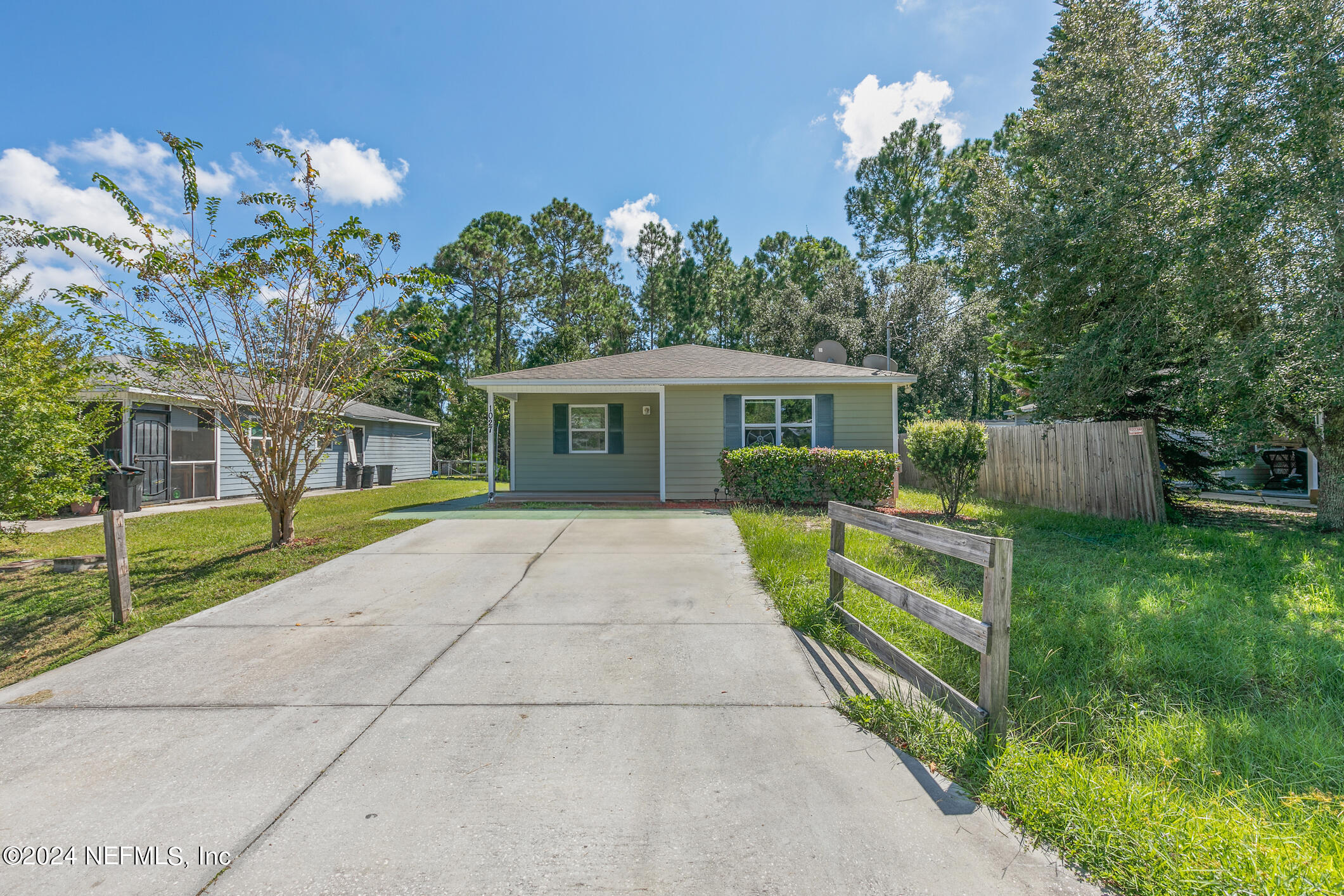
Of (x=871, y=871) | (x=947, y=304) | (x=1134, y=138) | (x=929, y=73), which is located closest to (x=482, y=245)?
(x=929, y=73)

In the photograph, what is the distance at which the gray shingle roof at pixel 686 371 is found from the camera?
11.0 m

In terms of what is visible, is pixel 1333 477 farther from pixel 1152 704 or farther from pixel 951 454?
pixel 1152 704

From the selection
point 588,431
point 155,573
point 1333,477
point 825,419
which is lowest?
point 155,573

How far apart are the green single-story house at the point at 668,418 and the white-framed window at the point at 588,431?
2cm

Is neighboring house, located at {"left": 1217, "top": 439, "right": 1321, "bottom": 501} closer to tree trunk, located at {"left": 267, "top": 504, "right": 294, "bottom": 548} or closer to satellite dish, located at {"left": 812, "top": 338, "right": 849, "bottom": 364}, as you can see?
satellite dish, located at {"left": 812, "top": 338, "right": 849, "bottom": 364}

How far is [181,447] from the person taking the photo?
12406 millimetres

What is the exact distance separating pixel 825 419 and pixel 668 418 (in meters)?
3.24

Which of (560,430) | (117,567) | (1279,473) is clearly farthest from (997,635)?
(1279,473)

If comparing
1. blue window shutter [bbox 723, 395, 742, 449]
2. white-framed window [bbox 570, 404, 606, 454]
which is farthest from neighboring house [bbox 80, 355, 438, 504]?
blue window shutter [bbox 723, 395, 742, 449]

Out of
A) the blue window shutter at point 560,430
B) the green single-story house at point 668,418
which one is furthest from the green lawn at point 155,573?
the blue window shutter at point 560,430

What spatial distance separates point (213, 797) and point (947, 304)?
25.9m

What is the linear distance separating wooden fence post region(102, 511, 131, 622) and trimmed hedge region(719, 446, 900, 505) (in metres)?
7.97

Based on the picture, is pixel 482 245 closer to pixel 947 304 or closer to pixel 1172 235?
pixel 947 304

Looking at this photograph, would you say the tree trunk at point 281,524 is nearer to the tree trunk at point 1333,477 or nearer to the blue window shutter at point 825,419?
the blue window shutter at point 825,419
